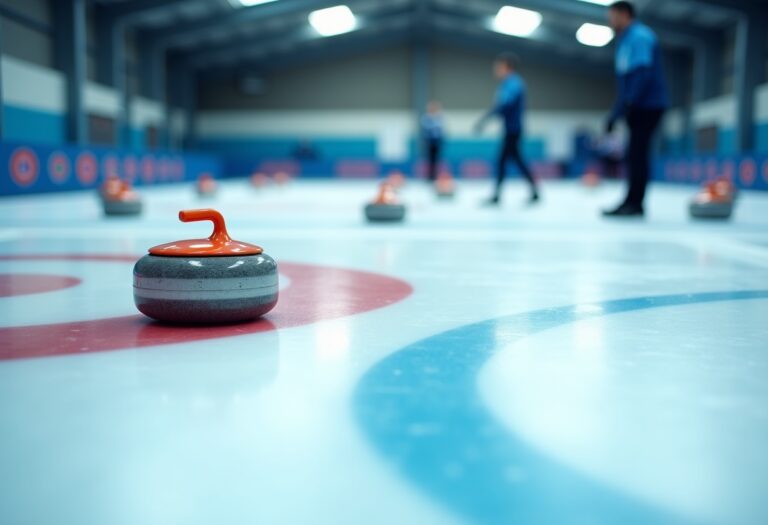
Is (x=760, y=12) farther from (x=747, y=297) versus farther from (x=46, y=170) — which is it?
(x=747, y=297)

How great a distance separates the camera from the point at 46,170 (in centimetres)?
1188

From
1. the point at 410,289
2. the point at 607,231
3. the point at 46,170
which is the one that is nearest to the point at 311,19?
the point at 46,170

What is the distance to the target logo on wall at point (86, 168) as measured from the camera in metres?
13.1

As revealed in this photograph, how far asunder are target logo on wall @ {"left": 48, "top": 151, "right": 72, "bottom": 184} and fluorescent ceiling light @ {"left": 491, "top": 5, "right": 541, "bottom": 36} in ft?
51.0

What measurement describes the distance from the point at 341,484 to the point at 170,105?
2955 centimetres

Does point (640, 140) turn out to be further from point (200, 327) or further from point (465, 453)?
point (465, 453)

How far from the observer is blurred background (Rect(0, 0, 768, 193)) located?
60.8 ft

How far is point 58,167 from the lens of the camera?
1229 centimetres

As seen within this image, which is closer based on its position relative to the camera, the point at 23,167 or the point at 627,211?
the point at 627,211

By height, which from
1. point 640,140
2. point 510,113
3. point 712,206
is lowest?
point 712,206

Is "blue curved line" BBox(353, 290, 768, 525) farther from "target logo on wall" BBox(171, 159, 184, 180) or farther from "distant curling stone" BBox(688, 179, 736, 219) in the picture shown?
"target logo on wall" BBox(171, 159, 184, 180)

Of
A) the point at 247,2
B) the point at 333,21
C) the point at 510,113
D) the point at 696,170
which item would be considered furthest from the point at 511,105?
the point at 333,21

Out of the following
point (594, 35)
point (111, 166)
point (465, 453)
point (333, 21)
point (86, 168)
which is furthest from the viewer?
point (333, 21)

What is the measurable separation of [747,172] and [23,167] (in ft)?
42.3
